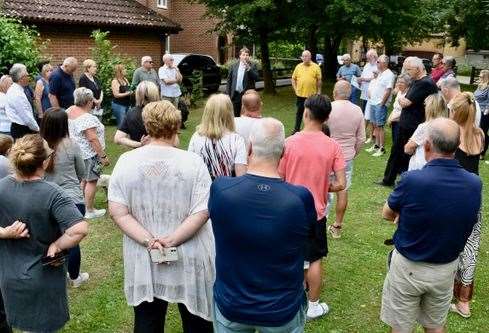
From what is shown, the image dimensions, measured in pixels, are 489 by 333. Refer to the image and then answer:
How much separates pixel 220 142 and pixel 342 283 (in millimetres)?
1993

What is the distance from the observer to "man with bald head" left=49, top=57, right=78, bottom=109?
839cm

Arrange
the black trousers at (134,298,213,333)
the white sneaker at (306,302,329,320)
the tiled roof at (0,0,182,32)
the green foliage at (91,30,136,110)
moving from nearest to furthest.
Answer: the black trousers at (134,298,213,333) → the white sneaker at (306,302,329,320) → the green foliage at (91,30,136,110) → the tiled roof at (0,0,182,32)

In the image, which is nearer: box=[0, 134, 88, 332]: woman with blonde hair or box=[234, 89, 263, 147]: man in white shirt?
box=[0, 134, 88, 332]: woman with blonde hair

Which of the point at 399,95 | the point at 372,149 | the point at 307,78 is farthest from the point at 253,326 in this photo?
the point at 307,78

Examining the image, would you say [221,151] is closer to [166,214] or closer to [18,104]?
[166,214]

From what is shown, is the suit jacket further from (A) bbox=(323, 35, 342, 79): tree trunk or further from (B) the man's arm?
(A) bbox=(323, 35, 342, 79): tree trunk

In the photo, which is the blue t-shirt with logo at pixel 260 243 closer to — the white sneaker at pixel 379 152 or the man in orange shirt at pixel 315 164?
the man in orange shirt at pixel 315 164

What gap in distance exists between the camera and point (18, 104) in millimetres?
7402

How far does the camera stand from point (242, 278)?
105 inches

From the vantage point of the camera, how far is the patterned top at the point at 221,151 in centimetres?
436

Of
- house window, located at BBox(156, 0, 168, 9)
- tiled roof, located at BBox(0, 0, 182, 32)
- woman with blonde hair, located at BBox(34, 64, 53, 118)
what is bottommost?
woman with blonde hair, located at BBox(34, 64, 53, 118)

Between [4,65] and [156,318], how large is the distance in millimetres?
8316

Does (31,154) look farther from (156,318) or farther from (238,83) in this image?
(238,83)

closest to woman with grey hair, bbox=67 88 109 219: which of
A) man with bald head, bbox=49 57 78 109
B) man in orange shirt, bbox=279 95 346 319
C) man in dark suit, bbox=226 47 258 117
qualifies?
man with bald head, bbox=49 57 78 109
